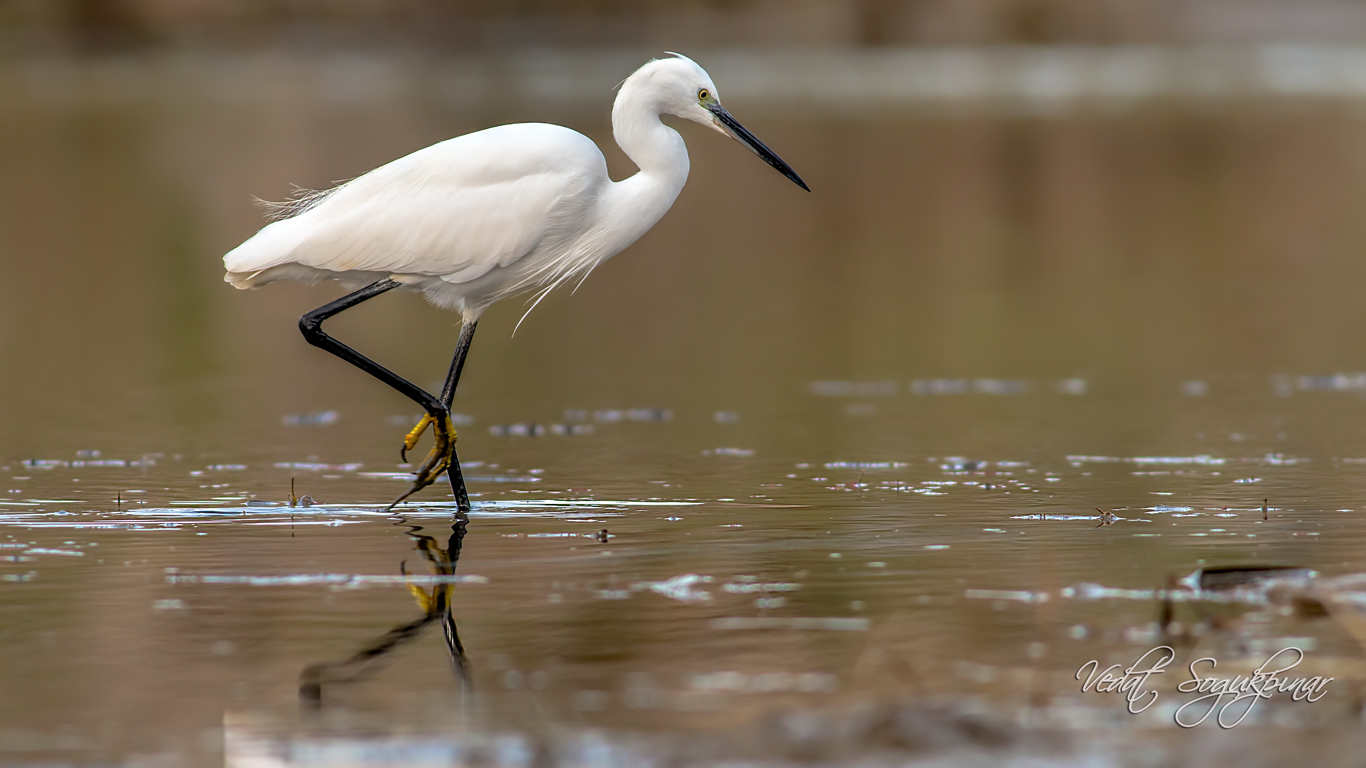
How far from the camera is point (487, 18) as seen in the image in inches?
2896

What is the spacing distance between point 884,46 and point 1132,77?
18141 mm

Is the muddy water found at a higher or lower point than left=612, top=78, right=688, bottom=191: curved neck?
lower

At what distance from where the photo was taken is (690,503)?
7.54m

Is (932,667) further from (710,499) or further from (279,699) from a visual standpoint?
(710,499)

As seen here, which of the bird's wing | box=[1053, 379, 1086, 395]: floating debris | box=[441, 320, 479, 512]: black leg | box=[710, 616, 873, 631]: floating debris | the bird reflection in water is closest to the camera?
the bird reflection in water

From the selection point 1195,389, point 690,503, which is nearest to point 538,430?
point 690,503

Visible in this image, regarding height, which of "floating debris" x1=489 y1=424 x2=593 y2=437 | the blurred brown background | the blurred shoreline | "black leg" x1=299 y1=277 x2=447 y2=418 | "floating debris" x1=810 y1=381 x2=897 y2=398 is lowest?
"floating debris" x1=489 y1=424 x2=593 y2=437

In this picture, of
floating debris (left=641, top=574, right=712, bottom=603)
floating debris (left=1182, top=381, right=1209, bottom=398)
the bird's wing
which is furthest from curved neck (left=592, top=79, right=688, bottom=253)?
floating debris (left=1182, top=381, right=1209, bottom=398)

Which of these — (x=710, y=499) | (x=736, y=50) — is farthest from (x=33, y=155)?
(x=736, y=50)

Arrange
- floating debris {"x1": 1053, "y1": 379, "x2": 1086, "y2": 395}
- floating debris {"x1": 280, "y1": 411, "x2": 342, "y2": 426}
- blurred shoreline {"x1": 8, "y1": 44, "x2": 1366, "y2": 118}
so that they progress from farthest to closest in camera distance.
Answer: blurred shoreline {"x1": 8, "y1": 44, "x2": 1366, "y2": 118}
floating debris {"x1": 1053, "y1": 379, "x2": 1086, "y2": 395}
floating debris {"x1": 280, "y1": 411, "x2": 342, "y2": 426}

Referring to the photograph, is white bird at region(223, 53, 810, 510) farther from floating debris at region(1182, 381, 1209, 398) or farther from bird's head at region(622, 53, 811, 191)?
floating debris at region(1182, 381, 1209, 398)

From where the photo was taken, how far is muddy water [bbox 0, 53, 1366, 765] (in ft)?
15.1

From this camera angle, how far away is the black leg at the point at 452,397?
7.65 meters

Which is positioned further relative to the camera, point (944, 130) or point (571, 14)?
point (571, 14)
